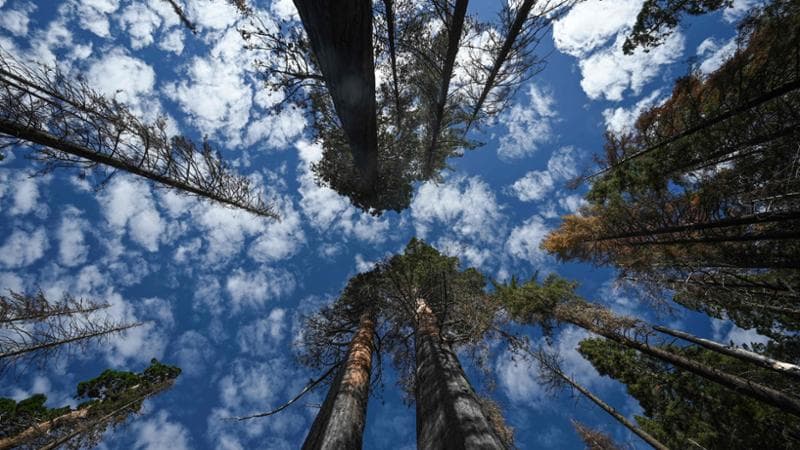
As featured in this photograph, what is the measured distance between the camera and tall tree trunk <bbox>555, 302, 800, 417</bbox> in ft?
19.1

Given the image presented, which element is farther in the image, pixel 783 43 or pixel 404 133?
pixel 404 133

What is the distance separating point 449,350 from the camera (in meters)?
5.88

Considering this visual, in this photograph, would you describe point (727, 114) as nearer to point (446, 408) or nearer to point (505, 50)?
point (505, 50)

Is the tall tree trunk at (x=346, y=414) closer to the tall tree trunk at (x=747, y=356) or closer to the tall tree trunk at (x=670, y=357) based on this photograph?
the tall tree trunk at (x=670, y=357)

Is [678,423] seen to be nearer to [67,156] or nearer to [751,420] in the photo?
[751,420]

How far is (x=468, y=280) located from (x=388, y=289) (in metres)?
3.85

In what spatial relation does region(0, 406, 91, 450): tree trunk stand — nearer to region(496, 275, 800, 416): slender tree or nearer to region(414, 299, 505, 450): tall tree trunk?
region(414, 299, 505, 450): tall tree trunk

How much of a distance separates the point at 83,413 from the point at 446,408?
1590 centimetres

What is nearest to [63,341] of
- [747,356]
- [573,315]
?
[573,315]

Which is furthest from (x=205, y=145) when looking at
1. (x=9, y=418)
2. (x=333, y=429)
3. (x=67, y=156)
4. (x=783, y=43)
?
(x=783, y=43)

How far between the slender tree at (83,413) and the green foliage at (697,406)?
739 inches

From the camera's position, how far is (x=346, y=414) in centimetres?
387

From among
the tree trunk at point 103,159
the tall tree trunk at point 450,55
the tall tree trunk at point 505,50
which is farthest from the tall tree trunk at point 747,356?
the tree trunk at point 103,159

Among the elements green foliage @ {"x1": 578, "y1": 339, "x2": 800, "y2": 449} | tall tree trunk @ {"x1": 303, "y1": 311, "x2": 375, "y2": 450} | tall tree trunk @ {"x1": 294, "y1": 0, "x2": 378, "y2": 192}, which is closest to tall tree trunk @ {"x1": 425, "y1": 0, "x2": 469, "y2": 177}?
tall tree trunk @ {"x1": 294, "y1": 0, "x2": 378, "y2": 192}
